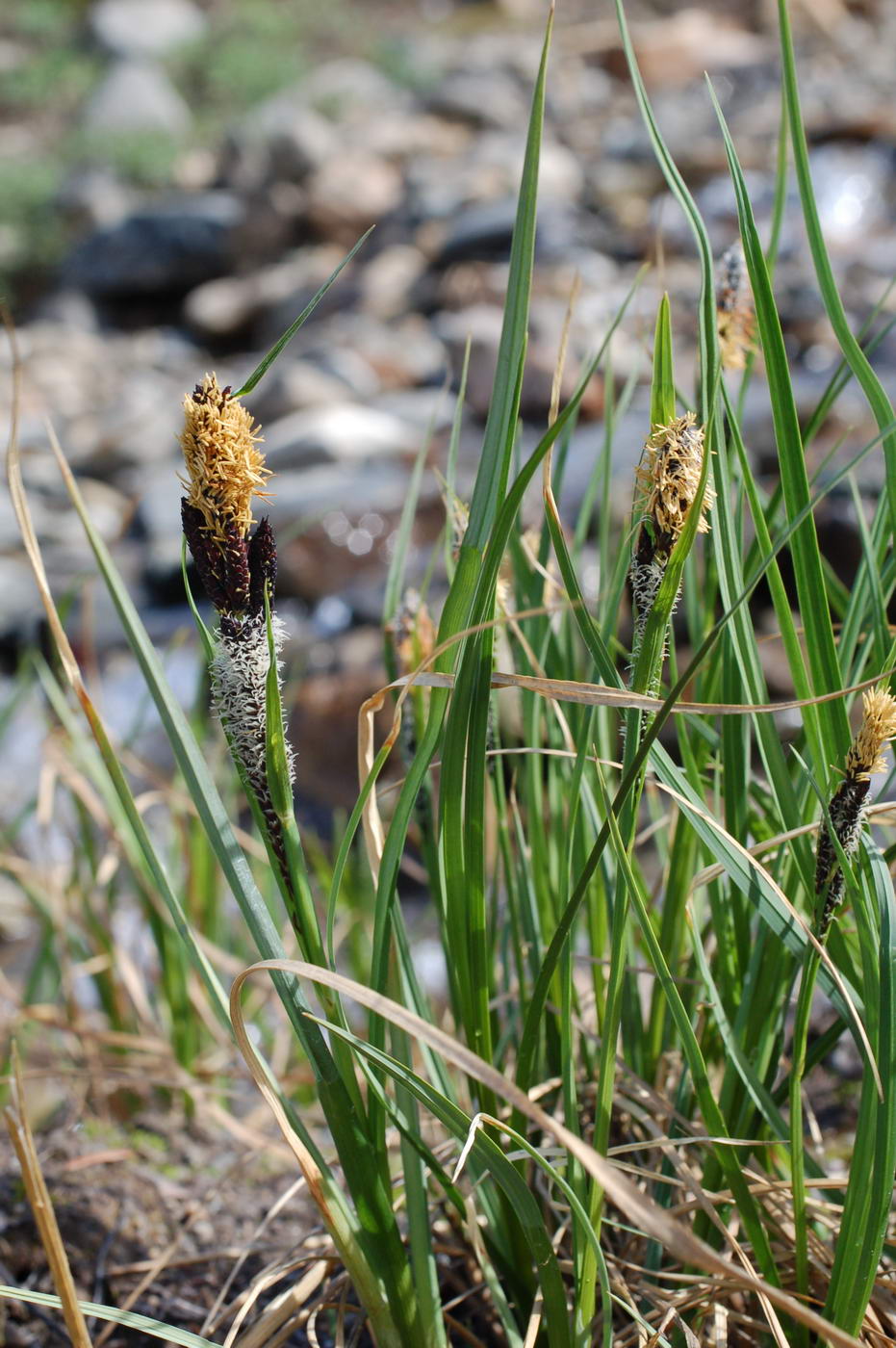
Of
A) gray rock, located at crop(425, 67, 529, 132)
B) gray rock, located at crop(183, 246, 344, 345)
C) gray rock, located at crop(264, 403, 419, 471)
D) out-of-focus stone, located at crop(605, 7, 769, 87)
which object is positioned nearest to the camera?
gray rock, located at crop(264, 403, 419, 471)

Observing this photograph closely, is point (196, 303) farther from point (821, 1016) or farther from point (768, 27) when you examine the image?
point (821, 1016)

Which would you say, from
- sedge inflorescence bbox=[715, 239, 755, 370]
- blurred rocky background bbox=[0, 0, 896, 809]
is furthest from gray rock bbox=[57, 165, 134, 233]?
sedge inflorescence bbox=[715, 239, 755, 370]

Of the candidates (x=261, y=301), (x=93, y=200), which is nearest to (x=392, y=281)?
(x=261, y=301)

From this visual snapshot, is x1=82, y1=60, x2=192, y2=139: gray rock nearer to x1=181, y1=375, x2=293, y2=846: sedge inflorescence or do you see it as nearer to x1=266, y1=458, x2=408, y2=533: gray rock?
x1=266, y1=458, x2=408, y2=533: gray rock

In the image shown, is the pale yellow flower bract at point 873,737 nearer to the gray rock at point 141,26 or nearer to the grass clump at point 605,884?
the grass clump at point 605,884

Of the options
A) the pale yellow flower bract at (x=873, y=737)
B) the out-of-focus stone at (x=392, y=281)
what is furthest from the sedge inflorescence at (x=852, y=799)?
the out-of-focus stone at (x=392, y=281)

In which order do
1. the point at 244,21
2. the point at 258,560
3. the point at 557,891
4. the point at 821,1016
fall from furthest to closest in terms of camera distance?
1. the point at 244,21
2. the point at 821,1016
3. the point at 557,891
4. the point at 258,560

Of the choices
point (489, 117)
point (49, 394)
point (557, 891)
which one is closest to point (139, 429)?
point (49, 394)

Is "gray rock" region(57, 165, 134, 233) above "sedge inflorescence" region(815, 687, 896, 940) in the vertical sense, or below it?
above

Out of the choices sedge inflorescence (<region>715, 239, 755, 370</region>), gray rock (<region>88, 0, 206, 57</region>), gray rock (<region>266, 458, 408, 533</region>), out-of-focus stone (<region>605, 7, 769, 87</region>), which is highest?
gray rock (<region>88, 0, 206, 57</region>)
